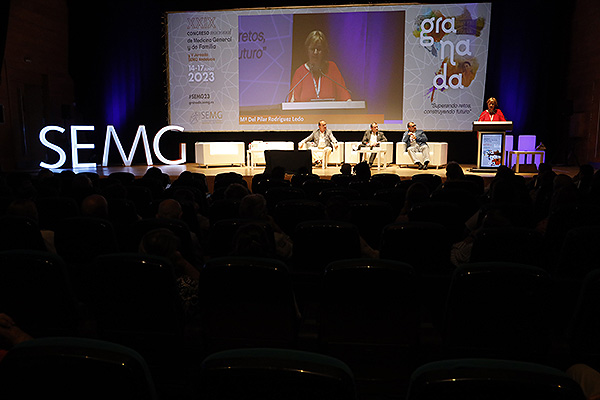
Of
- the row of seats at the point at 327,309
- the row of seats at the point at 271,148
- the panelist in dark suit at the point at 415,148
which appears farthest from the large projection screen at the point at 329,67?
the row of seats at the point at 327,309

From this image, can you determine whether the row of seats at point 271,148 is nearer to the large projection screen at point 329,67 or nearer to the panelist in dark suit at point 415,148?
the panelist in dark suit at point 415,148

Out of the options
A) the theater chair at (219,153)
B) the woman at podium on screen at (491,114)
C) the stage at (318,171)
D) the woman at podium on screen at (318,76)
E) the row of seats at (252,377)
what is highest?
A: the woman at podium on screen at (318,76)

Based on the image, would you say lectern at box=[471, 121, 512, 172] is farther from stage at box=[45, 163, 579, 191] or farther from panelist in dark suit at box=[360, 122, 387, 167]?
panelist in dark suit at box=[360, 122, 387, 167]

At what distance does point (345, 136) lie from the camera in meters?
13.5

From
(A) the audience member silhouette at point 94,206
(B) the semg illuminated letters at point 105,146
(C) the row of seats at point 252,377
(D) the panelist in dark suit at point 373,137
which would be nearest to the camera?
(C) the row of seats at point 252,377

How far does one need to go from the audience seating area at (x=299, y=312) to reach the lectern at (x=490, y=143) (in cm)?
759

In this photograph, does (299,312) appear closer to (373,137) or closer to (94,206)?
(94,206)

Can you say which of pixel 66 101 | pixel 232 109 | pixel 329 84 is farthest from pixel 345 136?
pixel 66 101

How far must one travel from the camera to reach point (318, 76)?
41.6ft

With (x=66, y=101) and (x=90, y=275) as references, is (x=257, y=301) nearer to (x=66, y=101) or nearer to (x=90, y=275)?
(x=90, y=275)

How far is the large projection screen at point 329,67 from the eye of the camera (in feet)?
40.0

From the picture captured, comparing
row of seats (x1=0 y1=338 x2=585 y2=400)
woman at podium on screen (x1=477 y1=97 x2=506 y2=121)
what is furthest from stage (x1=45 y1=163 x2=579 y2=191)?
row of seats (x1=0 y1=338 x2=585 y2=400)

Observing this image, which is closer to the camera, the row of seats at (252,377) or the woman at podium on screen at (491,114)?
the row of seats at (252,377)

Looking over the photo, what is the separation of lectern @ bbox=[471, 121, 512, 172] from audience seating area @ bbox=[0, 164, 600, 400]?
759cm
